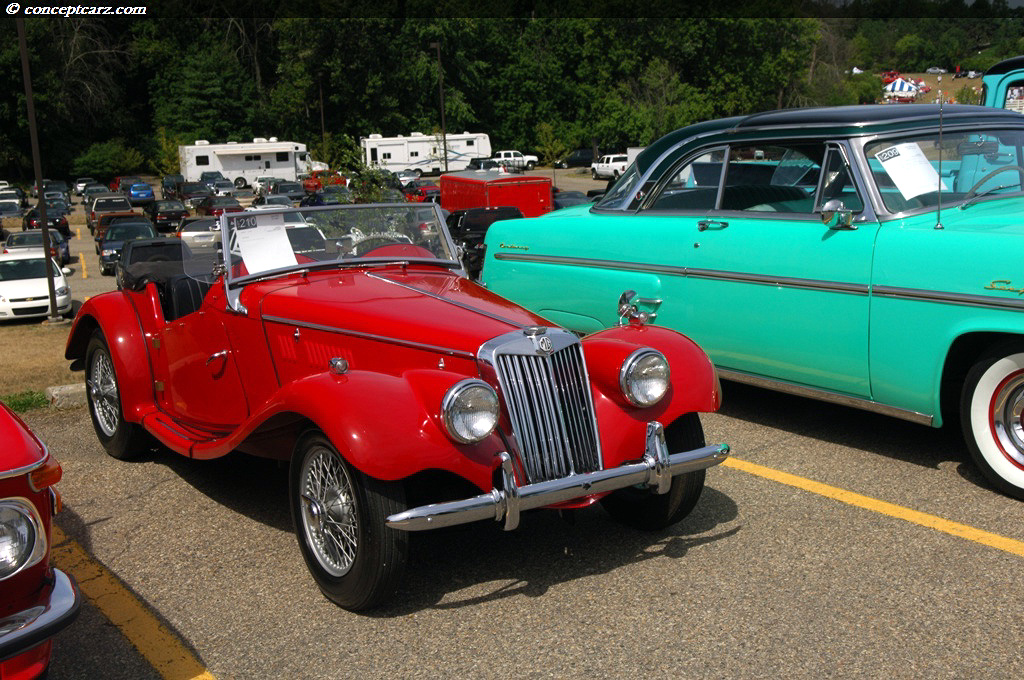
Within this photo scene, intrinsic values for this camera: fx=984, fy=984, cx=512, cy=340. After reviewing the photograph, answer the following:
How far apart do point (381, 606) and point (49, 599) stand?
1.45 metres

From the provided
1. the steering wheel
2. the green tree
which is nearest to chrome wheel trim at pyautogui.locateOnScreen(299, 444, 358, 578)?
the steering wheel

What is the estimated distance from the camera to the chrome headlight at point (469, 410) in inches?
156

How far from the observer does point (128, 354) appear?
6.18 meters

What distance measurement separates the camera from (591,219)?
7664 mm

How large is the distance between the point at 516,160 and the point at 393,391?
6465cm

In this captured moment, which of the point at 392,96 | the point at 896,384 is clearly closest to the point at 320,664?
the point at 896,384

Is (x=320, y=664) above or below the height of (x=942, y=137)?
below

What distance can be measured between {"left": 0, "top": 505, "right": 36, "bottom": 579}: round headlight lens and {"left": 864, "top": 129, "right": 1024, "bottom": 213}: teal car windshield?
4.88 metres

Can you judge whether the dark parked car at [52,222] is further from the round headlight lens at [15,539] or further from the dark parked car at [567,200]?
the round headlight lens at [15,539]

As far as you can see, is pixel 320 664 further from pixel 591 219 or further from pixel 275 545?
pixel 591 219

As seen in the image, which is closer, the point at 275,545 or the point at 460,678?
the point at 460,678

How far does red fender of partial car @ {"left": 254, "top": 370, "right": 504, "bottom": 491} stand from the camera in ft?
12.8

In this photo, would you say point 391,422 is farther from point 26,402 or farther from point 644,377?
point 26,402


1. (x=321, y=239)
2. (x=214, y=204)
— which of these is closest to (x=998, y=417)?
(x=321, y=239)
